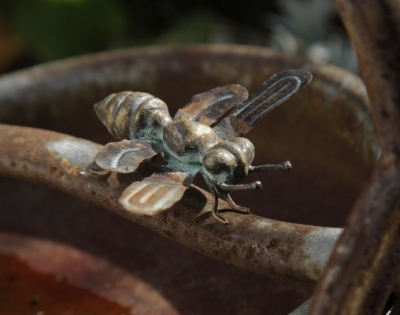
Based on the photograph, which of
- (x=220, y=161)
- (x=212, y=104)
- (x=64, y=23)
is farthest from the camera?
(x=64, y=23)

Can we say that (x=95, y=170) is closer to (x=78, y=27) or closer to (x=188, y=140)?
(x=188, y=140)

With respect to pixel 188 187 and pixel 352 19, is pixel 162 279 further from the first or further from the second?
pixel 352 19

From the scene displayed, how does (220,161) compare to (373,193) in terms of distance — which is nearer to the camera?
(373,193)

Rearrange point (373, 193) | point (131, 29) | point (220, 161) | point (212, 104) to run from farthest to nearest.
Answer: point (131, 29) < point (212, 104) < point (220, 161) < point (373, 193)

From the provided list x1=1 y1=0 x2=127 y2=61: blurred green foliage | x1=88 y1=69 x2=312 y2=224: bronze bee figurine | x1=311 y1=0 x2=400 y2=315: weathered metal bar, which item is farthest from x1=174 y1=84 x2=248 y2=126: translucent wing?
x1=1 y1=0 x2=127 y2=61: blurred green foliage

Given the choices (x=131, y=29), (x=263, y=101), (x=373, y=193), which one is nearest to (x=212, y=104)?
(x=263, y=101)

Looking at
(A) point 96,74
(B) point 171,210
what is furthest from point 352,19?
(A) point 96,74

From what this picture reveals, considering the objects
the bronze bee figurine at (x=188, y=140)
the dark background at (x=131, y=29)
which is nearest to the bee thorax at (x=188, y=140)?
the bronze bee figurine at (x=188, y=140)

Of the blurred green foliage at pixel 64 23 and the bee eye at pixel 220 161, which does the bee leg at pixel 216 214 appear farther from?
the blurred green foliage at pixel 64 23
